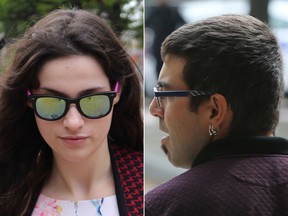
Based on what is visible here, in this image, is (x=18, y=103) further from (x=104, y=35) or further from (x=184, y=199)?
(x=184, y=199)

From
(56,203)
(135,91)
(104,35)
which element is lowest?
(56,203)

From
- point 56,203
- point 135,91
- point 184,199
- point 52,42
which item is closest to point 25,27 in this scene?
point 52,42

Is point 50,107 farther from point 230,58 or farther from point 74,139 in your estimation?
point 230,58

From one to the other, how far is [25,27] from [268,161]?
560mm

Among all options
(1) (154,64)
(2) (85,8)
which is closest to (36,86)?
(2) (85,8)

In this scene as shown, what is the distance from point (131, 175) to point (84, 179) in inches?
3.9

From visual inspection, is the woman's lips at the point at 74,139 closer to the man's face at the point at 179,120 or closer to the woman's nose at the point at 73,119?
the woman's nose at the point at 73,119

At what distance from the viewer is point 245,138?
1.06 metres

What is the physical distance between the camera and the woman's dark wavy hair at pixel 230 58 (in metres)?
1.03

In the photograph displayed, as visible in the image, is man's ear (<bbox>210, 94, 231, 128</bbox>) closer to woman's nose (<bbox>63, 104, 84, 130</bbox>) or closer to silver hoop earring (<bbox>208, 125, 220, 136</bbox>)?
silver hoop earring (<bbox>208, 125, 220, 136</bbox>)

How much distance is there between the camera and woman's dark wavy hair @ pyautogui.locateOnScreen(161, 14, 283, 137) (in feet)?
3.37

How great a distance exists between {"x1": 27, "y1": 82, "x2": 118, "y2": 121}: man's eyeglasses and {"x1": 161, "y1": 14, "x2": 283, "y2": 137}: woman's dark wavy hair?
0.51 ft

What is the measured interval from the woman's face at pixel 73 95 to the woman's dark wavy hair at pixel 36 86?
0.02 m

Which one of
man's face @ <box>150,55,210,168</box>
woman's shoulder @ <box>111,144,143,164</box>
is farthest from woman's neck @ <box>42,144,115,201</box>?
man's face @ <box>150,55,210,168</box>
